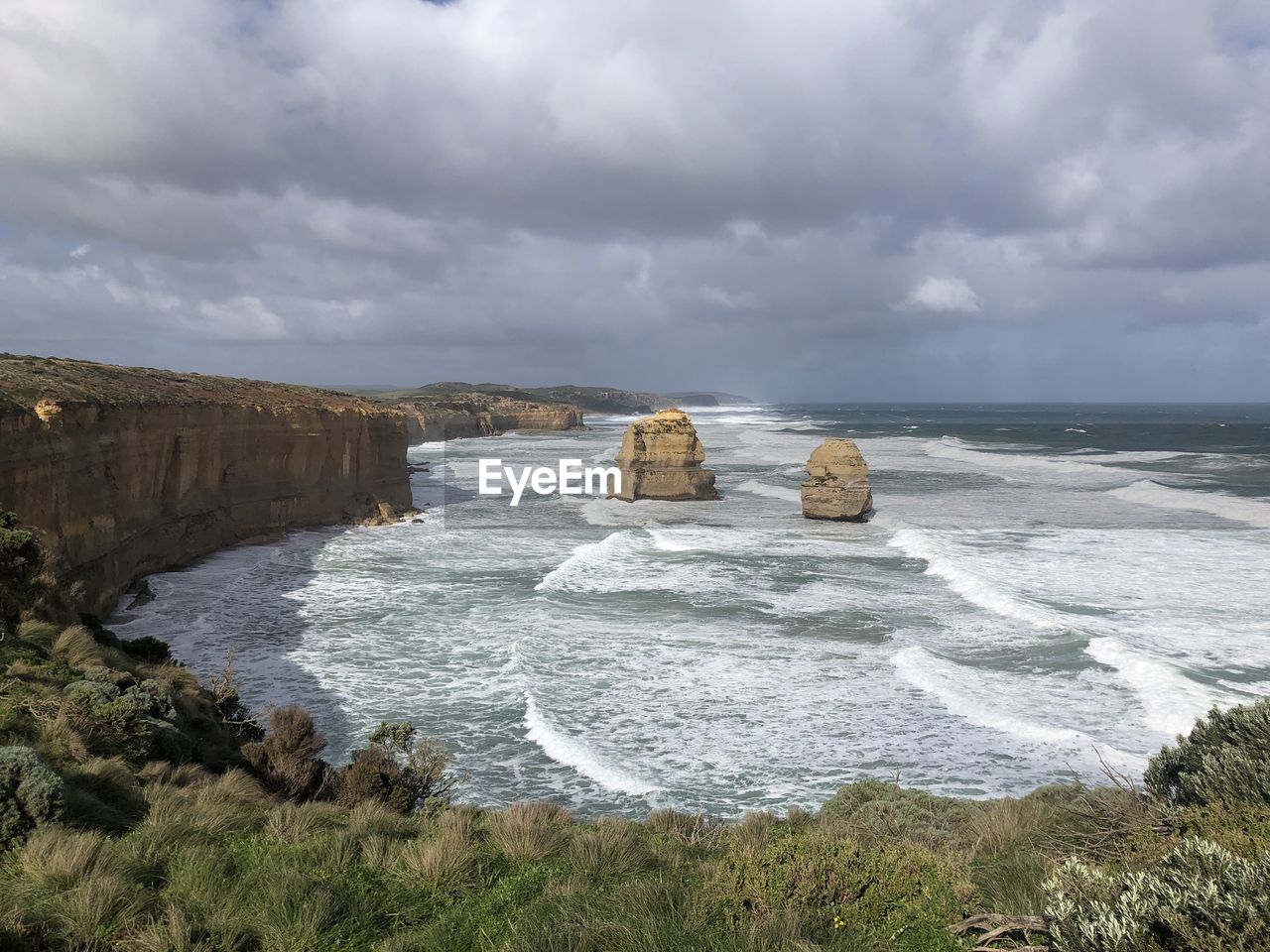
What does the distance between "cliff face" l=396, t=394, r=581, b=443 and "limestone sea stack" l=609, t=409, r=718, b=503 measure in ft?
150

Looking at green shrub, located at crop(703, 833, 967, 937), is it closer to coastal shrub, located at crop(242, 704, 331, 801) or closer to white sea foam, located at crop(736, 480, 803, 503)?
coastal shrub, located at crop(242, 704, 331, 801)

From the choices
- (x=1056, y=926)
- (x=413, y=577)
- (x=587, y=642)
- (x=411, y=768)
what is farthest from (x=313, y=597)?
(x=1056, y=926)

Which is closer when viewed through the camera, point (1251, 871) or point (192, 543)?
point (1251, 871)

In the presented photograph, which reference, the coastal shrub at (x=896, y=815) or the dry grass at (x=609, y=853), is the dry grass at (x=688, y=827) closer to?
the dry grass at (x=609, y=853)

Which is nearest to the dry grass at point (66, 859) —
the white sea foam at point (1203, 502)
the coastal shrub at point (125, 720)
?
the coastal shrub at point (125, 720)

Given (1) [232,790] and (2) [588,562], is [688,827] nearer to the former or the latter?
(1) [232,790]

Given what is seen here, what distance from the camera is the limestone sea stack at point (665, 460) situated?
118 feet

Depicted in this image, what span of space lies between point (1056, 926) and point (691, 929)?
2055 mm

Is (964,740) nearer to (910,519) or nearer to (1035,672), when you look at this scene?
(1035,672)

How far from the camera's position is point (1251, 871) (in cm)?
409

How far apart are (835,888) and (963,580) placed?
16.8m

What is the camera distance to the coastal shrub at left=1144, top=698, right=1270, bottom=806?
6.09 meters

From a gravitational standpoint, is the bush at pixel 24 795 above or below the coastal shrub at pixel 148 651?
above

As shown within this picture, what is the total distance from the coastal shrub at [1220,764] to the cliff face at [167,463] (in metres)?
17.2
